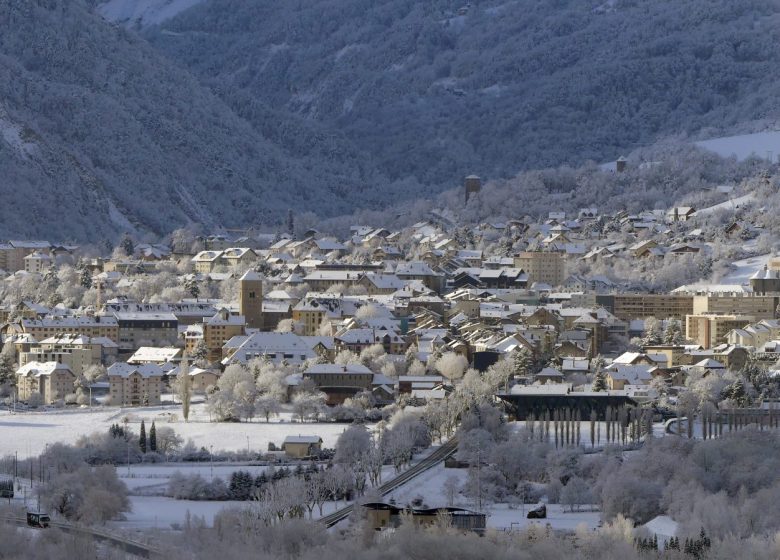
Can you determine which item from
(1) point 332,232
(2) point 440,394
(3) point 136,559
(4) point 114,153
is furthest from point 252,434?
(4) point 114,153

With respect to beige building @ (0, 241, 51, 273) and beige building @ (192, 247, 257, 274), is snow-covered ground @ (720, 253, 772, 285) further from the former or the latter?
beige building @ (0, 241, 51, 273)

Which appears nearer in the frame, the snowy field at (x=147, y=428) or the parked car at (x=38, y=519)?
the parked car at (x=38, y=519)

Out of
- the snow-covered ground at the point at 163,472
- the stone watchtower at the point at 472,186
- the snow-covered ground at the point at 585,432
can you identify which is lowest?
the snow-covered ground at the point at 163,472

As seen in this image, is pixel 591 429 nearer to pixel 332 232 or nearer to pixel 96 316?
pixel 96 316

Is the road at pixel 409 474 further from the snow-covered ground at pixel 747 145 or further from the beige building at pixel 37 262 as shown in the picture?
the snow-covered ground at pixel 747 145

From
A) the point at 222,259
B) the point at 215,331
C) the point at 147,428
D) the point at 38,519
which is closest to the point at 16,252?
the point at 222,259

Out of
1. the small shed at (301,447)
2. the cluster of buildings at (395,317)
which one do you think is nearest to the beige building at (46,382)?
the cluster of buildings at (395,317)

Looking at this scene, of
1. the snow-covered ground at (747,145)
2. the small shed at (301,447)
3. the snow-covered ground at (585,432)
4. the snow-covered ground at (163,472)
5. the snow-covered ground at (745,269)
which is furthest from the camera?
the snow-covered ground at (747,145)
